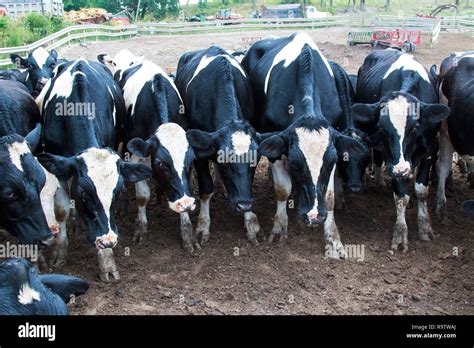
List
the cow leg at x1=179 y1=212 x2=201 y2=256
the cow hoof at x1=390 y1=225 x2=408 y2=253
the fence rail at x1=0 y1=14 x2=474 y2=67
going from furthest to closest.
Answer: the fence rail at x1=0 y1=14 x2=474 y2=67, the cow leg at x1=179 y1=212 x2=201 y2=256, the cow hoof at x1=390 y1=225 x2=408 y2=253

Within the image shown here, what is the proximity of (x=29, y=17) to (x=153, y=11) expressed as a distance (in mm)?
28689

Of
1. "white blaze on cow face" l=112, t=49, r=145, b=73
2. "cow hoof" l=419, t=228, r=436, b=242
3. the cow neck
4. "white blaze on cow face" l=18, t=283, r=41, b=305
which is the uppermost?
"white blaze on cow face" l=112, t=49, r=145, b=73

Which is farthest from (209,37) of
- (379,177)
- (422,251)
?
(422,251)

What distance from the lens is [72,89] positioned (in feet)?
23.3

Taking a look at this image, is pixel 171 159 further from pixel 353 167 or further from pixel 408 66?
pixel 408 66

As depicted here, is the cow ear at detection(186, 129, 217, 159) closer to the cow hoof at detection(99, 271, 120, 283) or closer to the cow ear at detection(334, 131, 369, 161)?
the cow ear at detection(334, 131, 369, 161)

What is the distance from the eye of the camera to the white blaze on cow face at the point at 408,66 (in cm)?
794

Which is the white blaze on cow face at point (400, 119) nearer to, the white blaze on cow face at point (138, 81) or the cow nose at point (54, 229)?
the white blaze on cow face at point (138, 81)

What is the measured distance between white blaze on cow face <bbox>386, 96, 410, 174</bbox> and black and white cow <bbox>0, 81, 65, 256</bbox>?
159 inches

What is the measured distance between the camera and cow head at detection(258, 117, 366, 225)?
6531mm

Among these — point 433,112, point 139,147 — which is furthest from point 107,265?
point 433,112

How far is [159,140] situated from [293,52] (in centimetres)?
251

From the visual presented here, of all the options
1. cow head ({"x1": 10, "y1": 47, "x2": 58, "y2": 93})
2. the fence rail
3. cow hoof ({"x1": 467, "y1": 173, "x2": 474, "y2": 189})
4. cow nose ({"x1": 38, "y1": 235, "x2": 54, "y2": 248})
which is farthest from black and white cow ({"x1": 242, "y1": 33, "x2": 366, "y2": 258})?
the fence rail

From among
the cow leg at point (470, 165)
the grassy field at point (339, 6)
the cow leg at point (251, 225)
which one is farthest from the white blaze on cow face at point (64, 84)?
the grassy field at point (339, 6)
